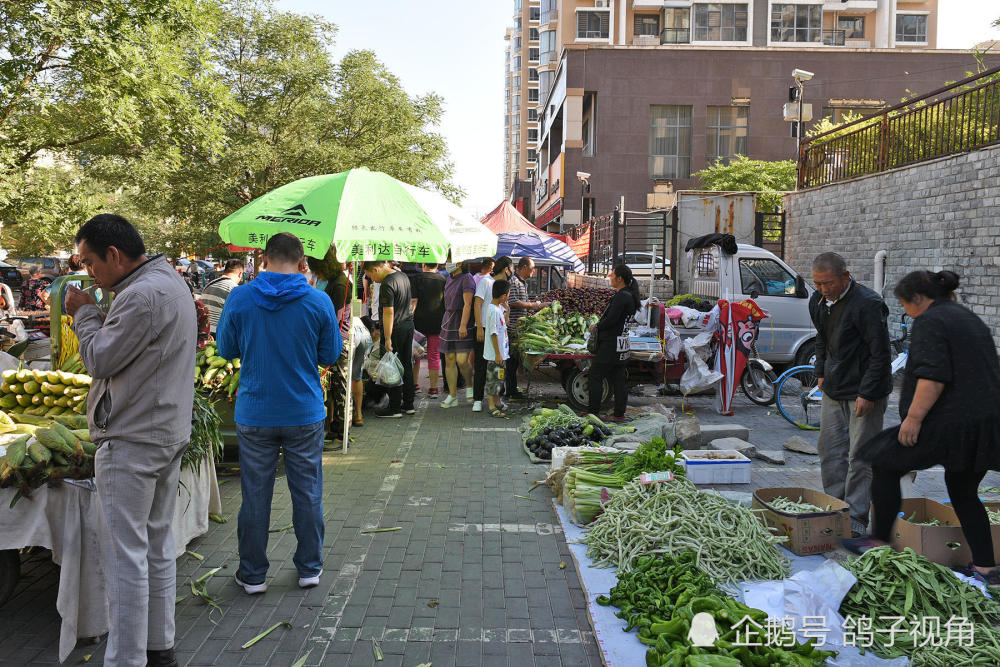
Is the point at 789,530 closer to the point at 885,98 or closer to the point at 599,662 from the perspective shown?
the point at 599,662

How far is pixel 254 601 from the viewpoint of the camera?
424 cm

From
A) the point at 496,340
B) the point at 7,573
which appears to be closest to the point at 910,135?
the point at 496,340

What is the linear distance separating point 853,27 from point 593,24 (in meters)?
17.6

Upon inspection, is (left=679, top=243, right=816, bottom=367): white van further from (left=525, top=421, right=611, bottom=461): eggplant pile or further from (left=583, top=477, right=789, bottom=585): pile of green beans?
(left=583, top=477, right=789, bottom=585): pile of green beans

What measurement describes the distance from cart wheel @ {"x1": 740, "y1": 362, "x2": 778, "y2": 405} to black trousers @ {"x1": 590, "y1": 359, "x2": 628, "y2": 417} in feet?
8.09

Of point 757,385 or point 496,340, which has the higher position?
point 496,340

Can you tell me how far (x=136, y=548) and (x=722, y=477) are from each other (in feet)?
16.9

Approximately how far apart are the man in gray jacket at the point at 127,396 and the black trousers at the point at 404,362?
6100 millimetres

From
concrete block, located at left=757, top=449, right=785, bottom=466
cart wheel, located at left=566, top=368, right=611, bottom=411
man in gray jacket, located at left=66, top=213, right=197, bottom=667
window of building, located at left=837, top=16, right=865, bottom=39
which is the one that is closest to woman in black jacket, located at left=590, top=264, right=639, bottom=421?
cart wheel, located at left=566, top=368, right=611, bottom=411

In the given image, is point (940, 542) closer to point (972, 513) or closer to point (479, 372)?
point (972, 513)

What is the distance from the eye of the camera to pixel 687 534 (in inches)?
178

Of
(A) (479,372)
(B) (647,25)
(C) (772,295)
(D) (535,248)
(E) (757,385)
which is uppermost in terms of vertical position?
(B) (647,25)

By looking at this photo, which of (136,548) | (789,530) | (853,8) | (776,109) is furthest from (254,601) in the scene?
(853,8)

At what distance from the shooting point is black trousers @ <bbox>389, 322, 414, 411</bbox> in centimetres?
945
